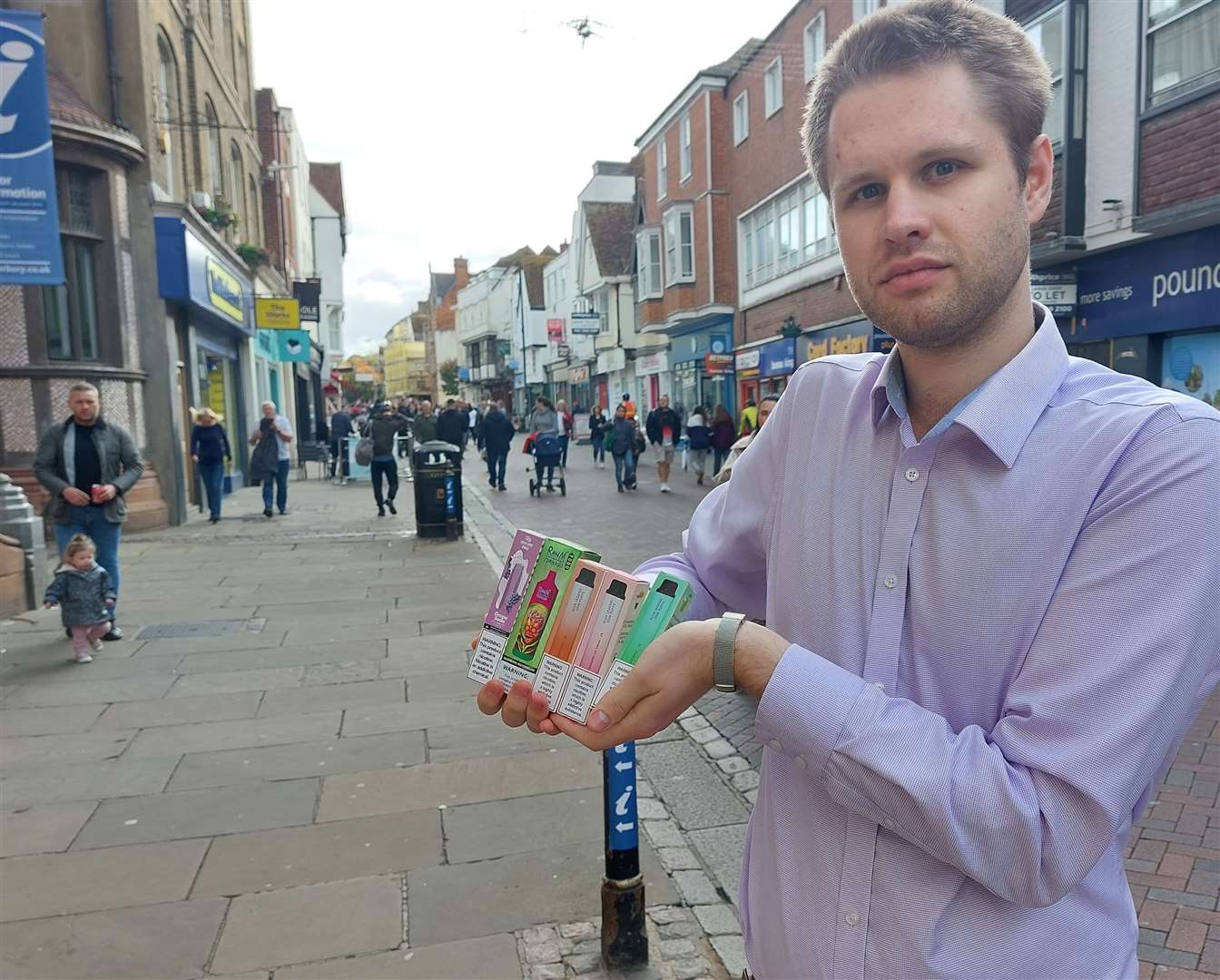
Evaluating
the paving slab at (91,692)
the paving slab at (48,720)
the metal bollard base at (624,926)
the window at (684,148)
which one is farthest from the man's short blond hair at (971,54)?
the window at (684,148)

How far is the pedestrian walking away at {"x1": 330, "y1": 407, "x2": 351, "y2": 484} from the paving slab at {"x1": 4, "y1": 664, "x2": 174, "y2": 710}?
15.1 m

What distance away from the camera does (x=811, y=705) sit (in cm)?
102

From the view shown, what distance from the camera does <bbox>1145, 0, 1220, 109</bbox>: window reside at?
958cm

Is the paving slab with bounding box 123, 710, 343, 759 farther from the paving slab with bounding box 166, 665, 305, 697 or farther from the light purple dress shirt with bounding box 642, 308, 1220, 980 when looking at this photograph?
the light purple dress shirt with bounding box 642, 308, 1220, 980

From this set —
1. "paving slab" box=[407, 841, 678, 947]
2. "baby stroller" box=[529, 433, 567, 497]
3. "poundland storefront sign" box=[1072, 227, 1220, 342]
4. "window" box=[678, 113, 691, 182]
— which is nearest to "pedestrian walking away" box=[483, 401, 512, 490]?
"baby stroller" box=[529, 433, 567, 497]

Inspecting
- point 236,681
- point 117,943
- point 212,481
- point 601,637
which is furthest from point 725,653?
point 212,481

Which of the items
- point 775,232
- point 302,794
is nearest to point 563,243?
point 775,232

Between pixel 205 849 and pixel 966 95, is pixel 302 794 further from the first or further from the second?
pixel 966 95

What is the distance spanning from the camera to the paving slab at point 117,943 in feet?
9.53

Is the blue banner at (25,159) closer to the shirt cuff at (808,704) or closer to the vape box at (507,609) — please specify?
the vape box at (507,609)

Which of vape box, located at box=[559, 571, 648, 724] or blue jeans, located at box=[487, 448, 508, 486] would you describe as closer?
vape box, located at box=[559, 571, 648, 724]

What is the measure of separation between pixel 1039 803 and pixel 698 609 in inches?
24.7

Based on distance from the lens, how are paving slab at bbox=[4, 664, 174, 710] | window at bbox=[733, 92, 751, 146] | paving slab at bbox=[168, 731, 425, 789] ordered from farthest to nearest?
1. window at bbox=[733, 92, 751, 146]
2. paving slab at bbox=[4, 664, 174, 710]
3. paving slab at bbox=[168, 731, 425, 789]

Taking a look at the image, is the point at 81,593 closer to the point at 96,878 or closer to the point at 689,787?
the point at 96,878
